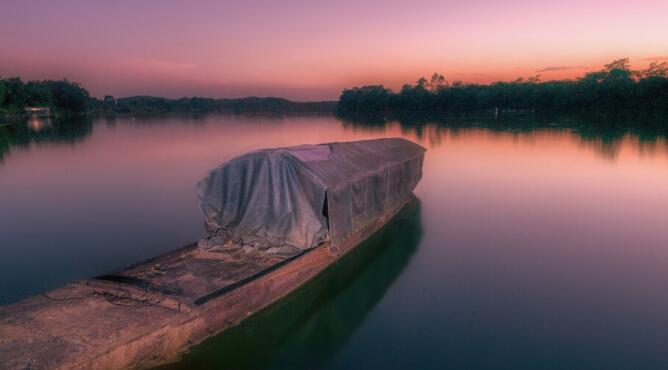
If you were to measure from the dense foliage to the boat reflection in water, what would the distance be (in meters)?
77.0

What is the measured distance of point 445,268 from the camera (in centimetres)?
964

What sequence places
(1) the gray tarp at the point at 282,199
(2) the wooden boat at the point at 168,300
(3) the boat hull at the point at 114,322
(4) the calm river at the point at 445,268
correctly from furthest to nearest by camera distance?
(1) the gray tarp at the point at 282,199
(4) the calm river at the point at 445,268
(2) the wooden boat at the point at 168,300
(3) the boat hull at the point at 114,322

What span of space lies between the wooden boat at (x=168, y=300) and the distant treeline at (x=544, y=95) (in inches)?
3097

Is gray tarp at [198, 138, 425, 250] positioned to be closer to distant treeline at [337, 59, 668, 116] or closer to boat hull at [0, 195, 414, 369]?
boat hull at [0, 195, 414, 369]

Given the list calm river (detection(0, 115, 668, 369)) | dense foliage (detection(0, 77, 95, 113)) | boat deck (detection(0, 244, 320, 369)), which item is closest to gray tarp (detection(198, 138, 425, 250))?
boat deck (detection(0, 244, 320, 369))

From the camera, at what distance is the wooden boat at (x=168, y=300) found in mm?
4801

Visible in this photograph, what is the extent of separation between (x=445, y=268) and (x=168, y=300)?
6527mm

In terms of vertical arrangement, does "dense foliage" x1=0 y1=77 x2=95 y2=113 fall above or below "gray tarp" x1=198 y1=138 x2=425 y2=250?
above

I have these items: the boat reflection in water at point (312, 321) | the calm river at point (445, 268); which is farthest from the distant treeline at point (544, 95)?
the boat reflection in water at point (312, 321)

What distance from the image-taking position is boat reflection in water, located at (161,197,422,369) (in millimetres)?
6160

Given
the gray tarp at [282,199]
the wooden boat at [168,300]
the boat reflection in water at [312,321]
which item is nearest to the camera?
the wooden boat at [168,300]

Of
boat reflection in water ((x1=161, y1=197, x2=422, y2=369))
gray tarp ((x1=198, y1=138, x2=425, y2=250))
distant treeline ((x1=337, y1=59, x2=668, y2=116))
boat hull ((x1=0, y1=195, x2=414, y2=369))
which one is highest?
distant treeline ((x1=337, y1=59, x2=668, y2=116))

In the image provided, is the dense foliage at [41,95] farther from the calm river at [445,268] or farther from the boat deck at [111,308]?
the boat deck at [111,308]

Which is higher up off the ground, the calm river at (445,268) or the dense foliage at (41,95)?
the dense foliage at (41,95)
